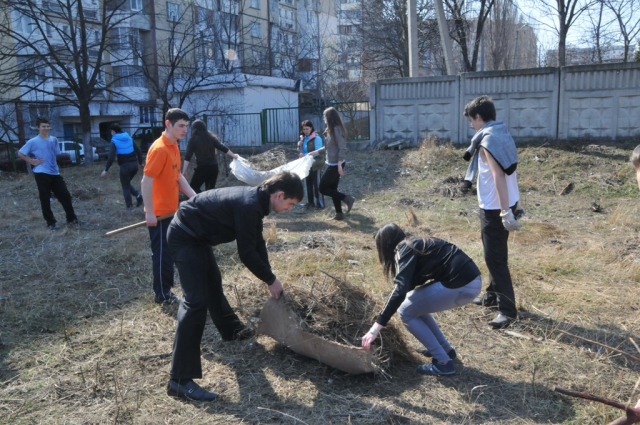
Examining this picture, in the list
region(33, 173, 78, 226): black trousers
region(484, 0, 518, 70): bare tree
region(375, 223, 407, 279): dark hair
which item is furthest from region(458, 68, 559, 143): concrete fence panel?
region(484, 0, 518, 70): bare tree

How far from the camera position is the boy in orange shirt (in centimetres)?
450

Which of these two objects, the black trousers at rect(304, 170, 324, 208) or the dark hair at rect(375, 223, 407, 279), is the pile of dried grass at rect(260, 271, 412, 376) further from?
the black trousers at rect(304, 170, 324, 208)

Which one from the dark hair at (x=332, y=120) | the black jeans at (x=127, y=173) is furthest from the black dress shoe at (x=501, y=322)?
the black jeans at (x=127, y=173)

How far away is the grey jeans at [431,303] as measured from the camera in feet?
11.1

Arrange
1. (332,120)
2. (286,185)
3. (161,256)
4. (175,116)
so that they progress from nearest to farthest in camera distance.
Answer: (286,185)
(175,116)
(161,256)
(332,120)

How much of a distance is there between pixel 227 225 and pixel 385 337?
1322 mm

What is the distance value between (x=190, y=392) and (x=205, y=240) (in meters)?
0.96

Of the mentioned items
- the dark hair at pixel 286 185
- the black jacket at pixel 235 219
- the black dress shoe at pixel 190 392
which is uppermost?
the dark hair at pixel 286 185

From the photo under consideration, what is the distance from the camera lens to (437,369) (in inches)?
137

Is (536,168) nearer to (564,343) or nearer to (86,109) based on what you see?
(564,343)

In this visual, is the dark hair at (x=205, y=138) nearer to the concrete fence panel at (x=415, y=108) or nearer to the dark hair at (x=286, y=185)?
the dark hair at (x=286, y=185)

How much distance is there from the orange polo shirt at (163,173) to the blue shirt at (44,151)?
14.3 feet

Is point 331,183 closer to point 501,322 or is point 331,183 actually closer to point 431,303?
point 501,322

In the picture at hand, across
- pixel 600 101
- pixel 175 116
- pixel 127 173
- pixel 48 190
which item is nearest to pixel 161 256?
pixel 175 116
